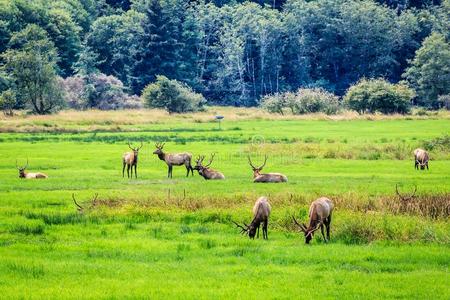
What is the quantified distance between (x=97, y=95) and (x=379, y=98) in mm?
37023

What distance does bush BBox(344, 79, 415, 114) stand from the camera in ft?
289

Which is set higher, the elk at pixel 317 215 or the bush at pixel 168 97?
the bush at pixel 168 97

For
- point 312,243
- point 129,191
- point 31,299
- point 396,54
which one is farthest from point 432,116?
point 31,299

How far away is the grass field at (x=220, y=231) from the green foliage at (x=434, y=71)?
6623cm

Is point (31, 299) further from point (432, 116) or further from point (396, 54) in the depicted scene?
point (396, 54)

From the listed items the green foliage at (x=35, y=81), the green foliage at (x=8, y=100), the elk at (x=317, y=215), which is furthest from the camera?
the green foliage at (x=35, y=81)

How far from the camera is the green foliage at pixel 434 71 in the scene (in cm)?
10856

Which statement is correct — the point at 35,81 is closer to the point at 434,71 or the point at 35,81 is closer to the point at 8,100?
the point at 8,100

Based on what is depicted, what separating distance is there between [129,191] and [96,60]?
99.6m

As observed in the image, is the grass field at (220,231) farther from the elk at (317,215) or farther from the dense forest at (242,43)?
the dense forest at (242,43)

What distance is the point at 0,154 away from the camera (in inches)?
1820

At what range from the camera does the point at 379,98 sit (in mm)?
88500

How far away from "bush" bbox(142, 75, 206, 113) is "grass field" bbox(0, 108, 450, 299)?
49550mm

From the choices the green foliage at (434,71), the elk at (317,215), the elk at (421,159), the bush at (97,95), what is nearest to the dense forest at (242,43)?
the green foliage at (434,71)
